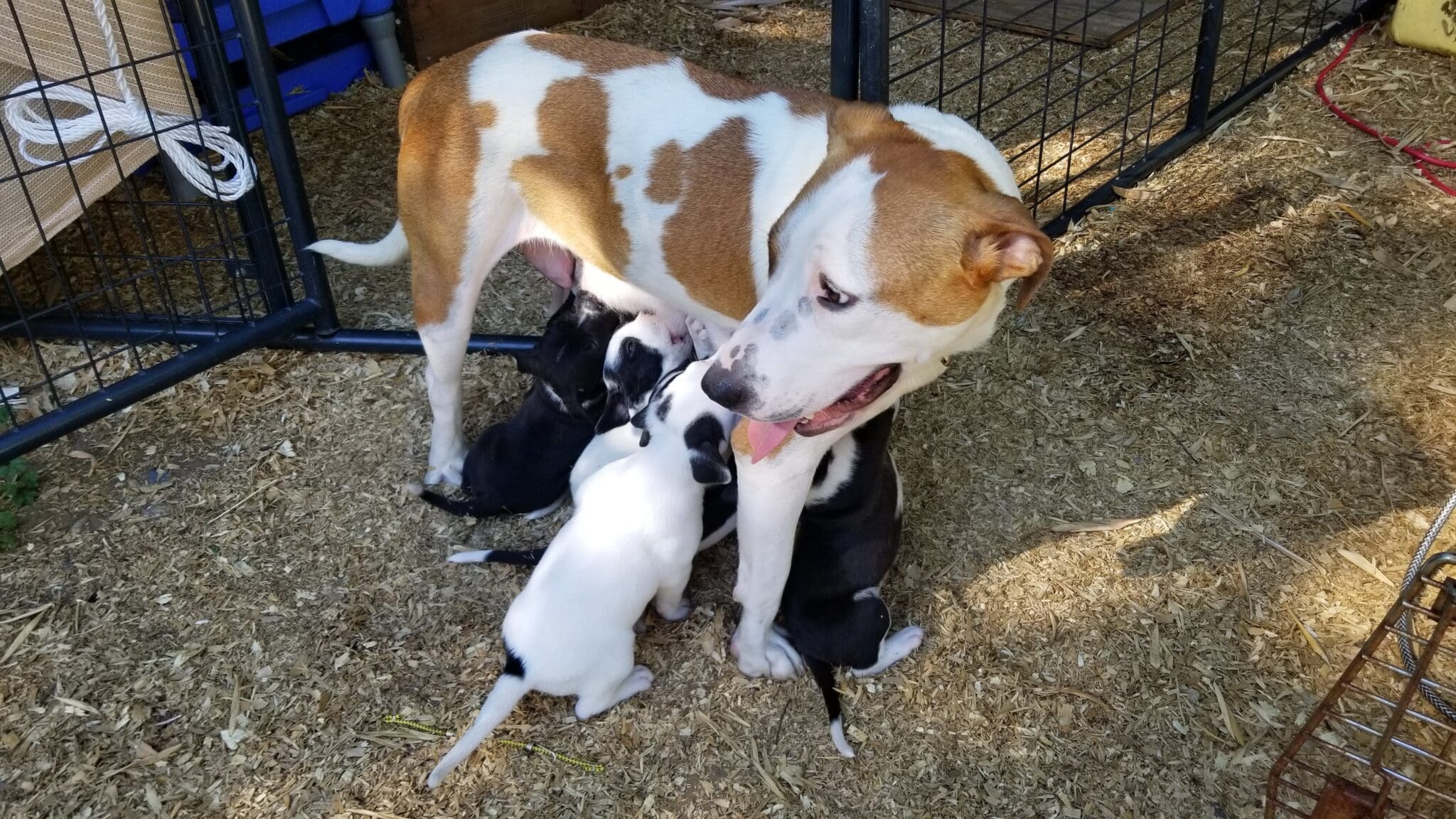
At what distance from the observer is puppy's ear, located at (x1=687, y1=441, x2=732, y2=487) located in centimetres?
288

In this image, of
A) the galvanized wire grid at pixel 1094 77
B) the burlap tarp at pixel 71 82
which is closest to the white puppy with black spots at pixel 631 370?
the burlap tarp at pixel 71 82

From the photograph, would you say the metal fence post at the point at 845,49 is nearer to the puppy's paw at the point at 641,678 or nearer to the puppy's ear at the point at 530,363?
the puppy's ear at the point at 530,363

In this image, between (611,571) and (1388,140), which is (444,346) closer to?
(611,571)

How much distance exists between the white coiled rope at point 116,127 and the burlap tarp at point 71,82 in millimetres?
35

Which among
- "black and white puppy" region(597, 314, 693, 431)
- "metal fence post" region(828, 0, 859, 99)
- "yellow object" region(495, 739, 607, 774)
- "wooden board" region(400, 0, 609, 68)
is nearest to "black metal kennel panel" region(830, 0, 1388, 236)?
"metal fence post" region(828, 0, 859, 99)

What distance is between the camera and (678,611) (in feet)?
11.0

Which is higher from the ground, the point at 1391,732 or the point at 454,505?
the point at 1391,732

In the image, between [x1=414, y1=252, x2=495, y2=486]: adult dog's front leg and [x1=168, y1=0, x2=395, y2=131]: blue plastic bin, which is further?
[x1=168, y1=0, x2=395, y2=131]: blue plastic bin

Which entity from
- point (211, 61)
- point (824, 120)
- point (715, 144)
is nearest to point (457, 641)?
point (715, 144)

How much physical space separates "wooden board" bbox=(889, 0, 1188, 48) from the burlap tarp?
3.52 m

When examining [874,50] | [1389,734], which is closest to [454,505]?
[874,50]

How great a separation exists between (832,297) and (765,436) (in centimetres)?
48

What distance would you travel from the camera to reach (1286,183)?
16.4ft

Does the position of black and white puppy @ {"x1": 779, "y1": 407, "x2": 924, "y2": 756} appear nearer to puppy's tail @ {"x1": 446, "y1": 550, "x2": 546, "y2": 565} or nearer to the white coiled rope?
puppy's tail @ {"x1": 446, "y1": 550, "x2": 546, "y2": 565}
